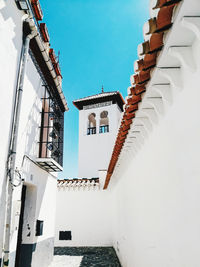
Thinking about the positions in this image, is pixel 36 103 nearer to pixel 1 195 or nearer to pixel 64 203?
pixel 1 195

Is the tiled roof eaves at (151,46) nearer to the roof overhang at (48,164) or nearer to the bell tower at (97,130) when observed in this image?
the roof overhang at (48,164)

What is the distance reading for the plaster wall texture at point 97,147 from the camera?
1720 centimetres

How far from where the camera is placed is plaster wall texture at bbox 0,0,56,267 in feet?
12.5

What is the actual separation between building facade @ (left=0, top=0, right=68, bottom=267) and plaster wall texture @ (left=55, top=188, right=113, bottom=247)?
4.90 metres

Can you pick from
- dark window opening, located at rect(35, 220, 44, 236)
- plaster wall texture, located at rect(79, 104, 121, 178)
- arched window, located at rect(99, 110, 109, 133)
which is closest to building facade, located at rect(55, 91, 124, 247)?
plaster wall texture, located at rect(79, 104, 121, 178)

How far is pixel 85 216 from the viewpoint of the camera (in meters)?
12.0

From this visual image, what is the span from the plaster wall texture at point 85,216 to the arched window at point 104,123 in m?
6.49

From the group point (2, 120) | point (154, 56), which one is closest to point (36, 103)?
point (2, 120)

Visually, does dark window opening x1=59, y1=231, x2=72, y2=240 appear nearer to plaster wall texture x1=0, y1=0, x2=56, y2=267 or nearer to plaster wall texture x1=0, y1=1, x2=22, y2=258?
plaster wall texture x1=0, y1=0, x2=56, y2=267

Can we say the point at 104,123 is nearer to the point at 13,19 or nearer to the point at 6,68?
the point at 13,19

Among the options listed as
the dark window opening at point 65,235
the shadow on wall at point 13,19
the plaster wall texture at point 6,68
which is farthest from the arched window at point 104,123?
the plaster wall texture at point 6,68

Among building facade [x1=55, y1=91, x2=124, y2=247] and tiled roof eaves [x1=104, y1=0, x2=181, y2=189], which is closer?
tiled roof eaves [x1=104, y1=0, x2=181, y2=189]

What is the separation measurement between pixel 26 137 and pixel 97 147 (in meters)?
12.8

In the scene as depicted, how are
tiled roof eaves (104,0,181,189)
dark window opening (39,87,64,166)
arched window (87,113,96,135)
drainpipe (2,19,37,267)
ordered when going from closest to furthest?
tiled roof eaves (104,0,181,189) → drainpipe (2,19,37,267) → dark window opening (39,87,64,166) → arched window (87,113,96,135)
